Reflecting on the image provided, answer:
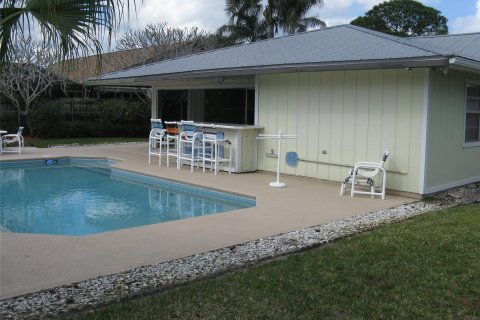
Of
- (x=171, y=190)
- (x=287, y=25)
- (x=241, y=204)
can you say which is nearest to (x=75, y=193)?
(x=171, y=190)

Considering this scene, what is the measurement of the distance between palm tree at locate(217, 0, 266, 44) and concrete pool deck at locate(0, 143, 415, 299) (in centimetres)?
2562

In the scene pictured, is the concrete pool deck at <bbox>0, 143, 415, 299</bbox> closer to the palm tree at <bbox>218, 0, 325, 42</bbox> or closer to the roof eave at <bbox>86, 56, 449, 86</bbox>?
the roof eave at <bbox>86, 56, 449, 86</bbox>

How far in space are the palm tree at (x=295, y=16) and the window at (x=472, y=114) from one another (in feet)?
78.0

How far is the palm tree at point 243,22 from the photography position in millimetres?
34781

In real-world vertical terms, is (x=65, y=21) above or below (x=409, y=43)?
below

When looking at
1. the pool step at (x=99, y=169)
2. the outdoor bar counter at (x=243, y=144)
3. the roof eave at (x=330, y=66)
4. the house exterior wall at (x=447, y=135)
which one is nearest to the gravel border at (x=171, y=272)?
the house exterior wall at (x=447, y=135)

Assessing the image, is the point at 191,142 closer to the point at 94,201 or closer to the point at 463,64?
the point at 94,201

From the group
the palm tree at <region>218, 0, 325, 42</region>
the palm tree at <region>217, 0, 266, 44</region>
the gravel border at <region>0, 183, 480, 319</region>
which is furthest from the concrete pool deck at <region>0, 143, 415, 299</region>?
the palm tree at <region>217, 0, 266, 44</region>

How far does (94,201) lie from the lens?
10.1 m

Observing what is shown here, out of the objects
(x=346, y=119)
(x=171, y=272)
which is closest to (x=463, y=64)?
(x=346, y=119)

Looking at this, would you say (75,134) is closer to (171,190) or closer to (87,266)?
(171,190)

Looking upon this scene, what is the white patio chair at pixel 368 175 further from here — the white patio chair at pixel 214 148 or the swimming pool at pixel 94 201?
the white patio chair at pixel 214 148

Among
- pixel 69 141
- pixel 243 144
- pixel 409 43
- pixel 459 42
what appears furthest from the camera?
pixel 69 141

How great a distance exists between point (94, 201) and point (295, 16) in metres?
26.3
